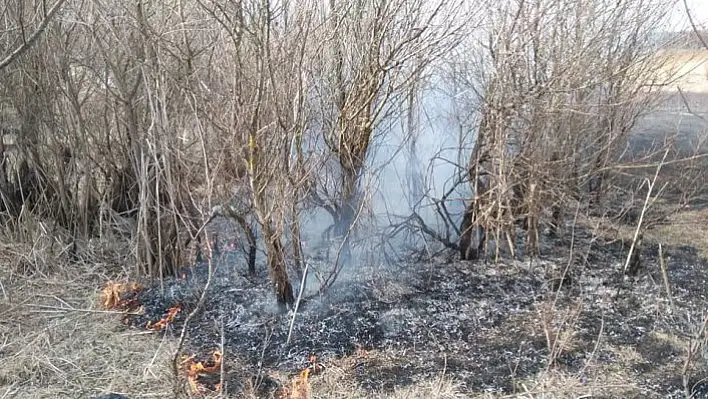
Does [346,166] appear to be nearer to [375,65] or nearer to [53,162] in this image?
[375,65]

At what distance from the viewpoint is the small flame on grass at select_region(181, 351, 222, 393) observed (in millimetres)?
3954

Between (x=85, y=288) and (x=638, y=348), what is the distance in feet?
15.0

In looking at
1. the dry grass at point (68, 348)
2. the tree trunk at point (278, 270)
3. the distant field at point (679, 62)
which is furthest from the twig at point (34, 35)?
the distant field at point (679, 62)

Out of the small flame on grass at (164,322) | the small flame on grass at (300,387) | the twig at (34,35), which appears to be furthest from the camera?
the small flame on grass at (164,322)

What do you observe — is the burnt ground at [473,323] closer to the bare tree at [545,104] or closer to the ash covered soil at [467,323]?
the ash covered soil at [467,323]

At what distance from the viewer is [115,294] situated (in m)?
5.30

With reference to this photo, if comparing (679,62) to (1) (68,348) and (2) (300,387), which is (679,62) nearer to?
(2) (300,387)

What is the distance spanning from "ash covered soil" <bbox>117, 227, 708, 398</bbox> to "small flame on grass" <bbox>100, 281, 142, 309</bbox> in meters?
0.13

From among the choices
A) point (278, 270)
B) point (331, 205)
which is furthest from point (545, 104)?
point (278, 270)

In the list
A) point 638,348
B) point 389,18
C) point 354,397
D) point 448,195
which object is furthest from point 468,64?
point 354,397

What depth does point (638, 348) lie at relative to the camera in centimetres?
455

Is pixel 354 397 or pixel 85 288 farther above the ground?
pixel 85 288

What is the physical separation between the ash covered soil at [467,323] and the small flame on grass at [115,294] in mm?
132

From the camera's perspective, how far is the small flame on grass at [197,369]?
13.0 ft
